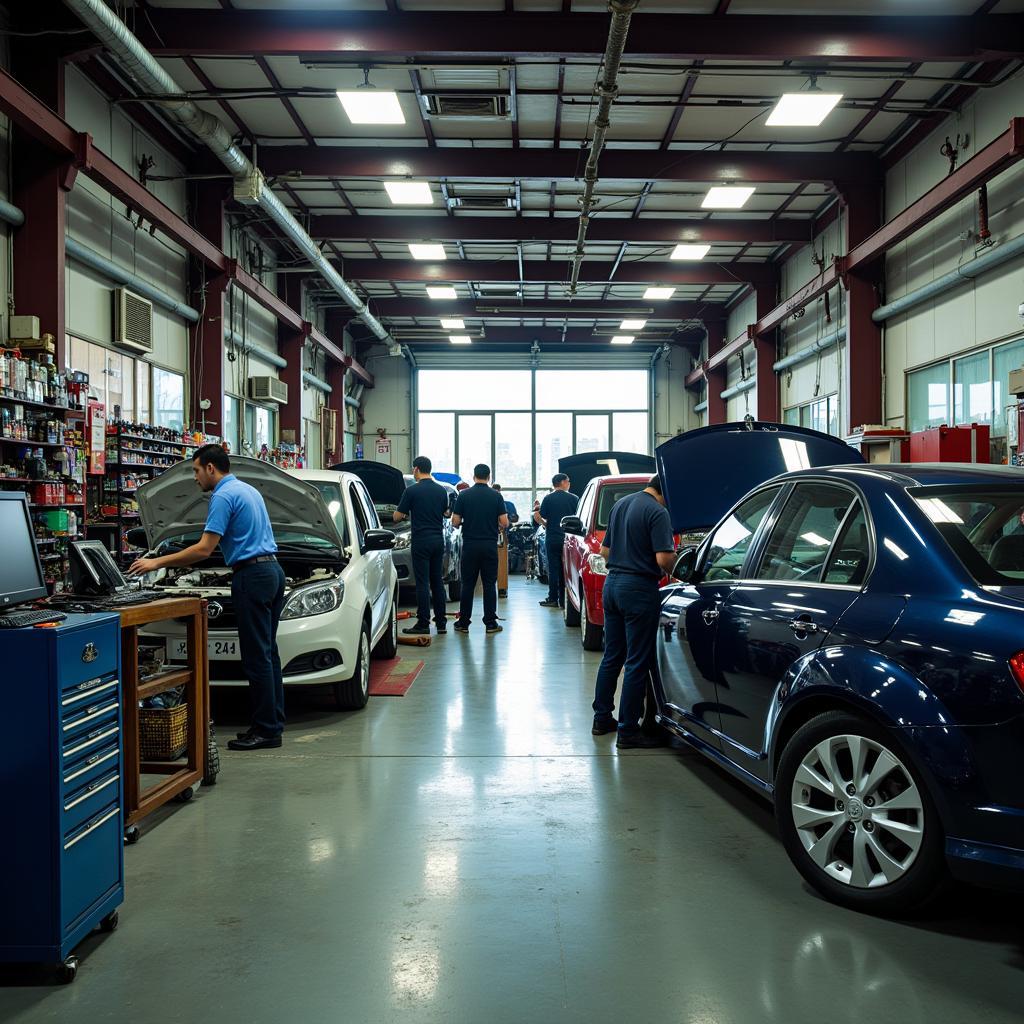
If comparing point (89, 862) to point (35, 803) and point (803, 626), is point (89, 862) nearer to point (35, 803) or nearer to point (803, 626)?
point (35, 803)

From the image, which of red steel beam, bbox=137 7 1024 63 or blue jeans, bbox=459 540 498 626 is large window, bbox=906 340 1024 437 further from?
blue jeans, bbox=459 540 498 626

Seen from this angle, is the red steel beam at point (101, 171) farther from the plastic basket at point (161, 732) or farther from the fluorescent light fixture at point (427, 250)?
the plastic basket at point (161, 732)

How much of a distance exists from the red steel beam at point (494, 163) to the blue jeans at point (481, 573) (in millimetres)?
5566

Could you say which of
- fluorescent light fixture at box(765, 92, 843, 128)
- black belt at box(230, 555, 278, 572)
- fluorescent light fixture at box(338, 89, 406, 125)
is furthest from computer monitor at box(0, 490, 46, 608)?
fluorescent light fixture at box(765, 92, 843, 128)

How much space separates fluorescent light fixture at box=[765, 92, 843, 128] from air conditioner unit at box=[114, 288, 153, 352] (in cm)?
781

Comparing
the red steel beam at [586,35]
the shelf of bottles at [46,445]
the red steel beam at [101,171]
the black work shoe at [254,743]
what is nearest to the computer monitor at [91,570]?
the black work shoe at [254,743]

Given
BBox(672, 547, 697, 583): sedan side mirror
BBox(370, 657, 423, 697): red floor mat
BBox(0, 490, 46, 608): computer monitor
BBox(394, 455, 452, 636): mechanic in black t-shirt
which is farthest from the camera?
BBox(394, 455, 452, 636): mechanic in black t-shirt

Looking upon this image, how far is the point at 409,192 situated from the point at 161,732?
36.7 feet

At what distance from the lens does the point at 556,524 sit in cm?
1149

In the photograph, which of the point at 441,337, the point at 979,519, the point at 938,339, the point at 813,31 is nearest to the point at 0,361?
the point at 979,519

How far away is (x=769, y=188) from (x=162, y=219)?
887 centimetres

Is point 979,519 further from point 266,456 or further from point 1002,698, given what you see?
point 266,456

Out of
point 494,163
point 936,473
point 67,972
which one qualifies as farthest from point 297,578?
point 494,163

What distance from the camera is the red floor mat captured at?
266 inches
